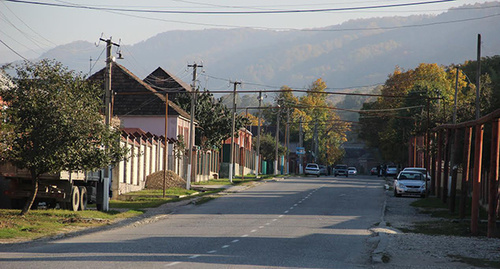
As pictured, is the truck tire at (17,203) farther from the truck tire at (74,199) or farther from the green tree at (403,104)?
the green tree at (403,104)

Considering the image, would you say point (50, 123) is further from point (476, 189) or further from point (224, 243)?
point (476, 189)

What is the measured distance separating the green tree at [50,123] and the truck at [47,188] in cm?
113

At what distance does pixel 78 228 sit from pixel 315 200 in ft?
58.3

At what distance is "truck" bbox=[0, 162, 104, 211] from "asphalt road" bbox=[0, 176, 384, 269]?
3.52 meters

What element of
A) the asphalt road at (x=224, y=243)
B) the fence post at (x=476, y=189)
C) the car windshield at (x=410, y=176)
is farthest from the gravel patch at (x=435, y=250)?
the car windshield at (x=410, y=176)

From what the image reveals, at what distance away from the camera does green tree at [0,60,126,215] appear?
2245cm

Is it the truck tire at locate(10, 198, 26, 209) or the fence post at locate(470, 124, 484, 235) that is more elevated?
the fence post at locate(470, 124, 484, 235)

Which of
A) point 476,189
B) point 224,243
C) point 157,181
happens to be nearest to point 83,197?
point 224,243

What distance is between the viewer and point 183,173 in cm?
5459

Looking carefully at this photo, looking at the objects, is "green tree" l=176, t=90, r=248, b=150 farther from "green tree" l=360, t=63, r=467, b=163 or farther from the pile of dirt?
the pile of dirt

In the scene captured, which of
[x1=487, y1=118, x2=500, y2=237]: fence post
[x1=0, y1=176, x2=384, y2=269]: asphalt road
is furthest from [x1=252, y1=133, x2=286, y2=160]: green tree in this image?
[x1=487, y1=118, x2=500, y2=237]: fence post

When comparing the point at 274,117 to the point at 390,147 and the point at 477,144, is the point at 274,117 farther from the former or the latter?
the point at 477,144

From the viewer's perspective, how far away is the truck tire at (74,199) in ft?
85.1

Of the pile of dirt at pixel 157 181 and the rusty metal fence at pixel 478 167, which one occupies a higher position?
the rusty metal fence at pixel 478 167
